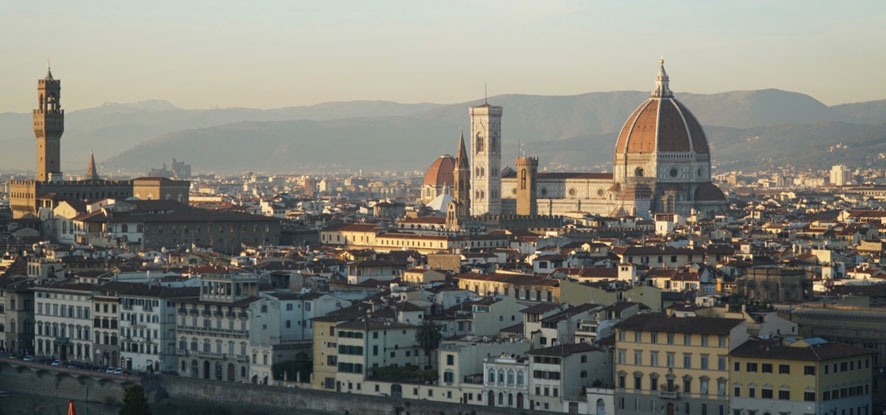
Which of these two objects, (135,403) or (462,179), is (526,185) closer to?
(462,179)

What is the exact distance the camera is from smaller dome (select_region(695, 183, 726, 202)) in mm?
168625

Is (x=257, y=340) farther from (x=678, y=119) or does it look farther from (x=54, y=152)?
(x=678, y=119)

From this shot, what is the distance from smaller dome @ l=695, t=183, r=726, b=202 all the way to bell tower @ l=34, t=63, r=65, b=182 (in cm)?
5906

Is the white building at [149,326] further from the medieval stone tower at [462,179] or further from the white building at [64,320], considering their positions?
the medieval stone tower at [462,179]

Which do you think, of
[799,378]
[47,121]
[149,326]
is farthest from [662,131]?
[799,378]

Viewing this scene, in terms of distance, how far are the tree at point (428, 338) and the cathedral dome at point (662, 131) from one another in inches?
4569

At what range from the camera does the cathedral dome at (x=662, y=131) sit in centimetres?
17388

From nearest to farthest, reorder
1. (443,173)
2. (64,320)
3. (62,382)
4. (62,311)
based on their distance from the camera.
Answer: (62,382), (64,320), (62,311), (443,173)

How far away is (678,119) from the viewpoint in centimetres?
17538

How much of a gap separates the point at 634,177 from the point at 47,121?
59.8 meters

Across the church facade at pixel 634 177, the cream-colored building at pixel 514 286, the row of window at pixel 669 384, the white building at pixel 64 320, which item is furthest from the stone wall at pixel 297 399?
the church facade at pixel 634 177

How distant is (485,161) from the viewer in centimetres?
16962

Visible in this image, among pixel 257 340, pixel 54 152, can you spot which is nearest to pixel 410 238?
pixel 54 152

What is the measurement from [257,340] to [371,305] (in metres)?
3.86
